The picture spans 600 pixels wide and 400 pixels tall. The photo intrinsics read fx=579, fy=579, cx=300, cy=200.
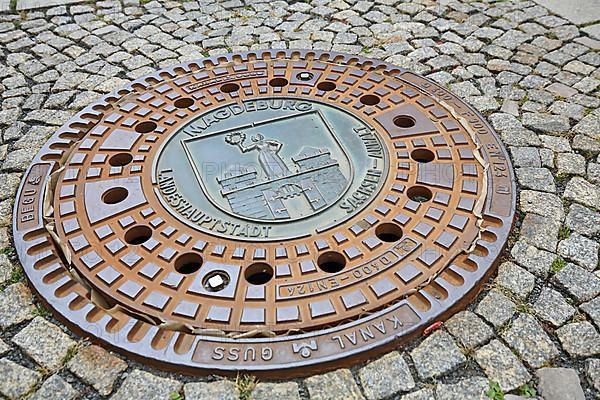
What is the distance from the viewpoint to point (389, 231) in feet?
7.83

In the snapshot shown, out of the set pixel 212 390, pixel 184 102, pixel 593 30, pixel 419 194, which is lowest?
pixel 212 390

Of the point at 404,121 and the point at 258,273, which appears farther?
the point at 404,121

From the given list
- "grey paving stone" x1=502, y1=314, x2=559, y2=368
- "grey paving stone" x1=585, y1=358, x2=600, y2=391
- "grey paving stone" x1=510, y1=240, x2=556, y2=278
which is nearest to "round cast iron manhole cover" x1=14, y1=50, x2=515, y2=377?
"grey paving stone" x1=510, y1=240, x2=556, y2=278

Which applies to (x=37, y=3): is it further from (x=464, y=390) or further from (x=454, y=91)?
(x=464, y=390)

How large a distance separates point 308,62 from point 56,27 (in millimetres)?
1960

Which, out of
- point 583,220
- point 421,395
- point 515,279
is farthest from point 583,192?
point 421,395

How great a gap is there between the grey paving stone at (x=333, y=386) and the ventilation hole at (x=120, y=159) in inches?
55.4

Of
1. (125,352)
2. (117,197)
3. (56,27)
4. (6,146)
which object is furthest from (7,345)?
(56,27)

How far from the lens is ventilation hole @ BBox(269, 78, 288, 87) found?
10.5 ft

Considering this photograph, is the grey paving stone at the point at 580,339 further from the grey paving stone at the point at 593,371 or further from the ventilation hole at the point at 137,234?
the ventilation hole at the point at 137,234

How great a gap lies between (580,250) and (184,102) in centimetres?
206

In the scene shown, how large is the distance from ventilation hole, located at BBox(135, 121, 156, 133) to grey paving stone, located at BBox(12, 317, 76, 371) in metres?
1.13

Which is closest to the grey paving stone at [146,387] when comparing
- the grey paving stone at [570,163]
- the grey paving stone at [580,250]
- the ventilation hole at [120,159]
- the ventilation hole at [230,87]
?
the ventilation hole at [120,159]

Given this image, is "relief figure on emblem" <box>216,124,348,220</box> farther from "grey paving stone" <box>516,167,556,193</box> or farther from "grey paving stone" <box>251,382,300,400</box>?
"grey paving stone" <box>516,167,556,193</box>
